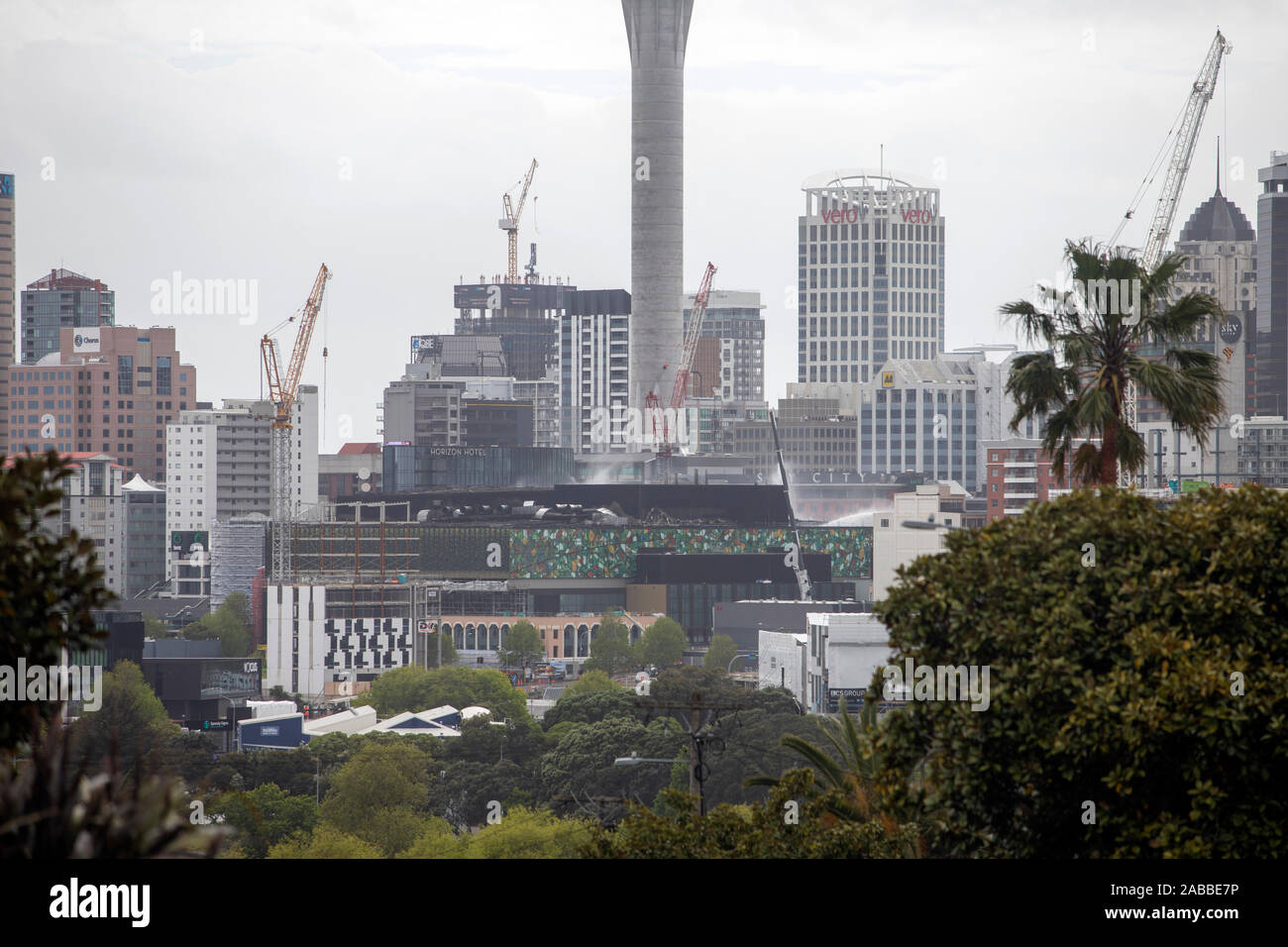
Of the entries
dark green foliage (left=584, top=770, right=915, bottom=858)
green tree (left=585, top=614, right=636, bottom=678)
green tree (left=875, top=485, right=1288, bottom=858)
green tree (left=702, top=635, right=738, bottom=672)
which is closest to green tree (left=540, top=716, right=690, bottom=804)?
dark green foliage (left=584, top=770, right=915, bottom=858)

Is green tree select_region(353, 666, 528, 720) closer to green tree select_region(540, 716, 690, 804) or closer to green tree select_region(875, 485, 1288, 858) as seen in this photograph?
green tree select_region(540, 716, 690, 804)

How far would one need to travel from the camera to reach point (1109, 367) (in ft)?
115

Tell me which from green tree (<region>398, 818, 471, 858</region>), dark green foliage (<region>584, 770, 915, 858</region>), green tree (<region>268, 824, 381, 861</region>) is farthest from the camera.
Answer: green tree (<region>398, 818, 471, 858</region>)

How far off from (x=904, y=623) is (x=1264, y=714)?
236 inches

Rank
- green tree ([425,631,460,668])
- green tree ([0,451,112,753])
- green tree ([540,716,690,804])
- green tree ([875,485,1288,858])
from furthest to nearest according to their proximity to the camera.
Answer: green tree ([425,631,460,668]) → green tree ([540,716,690,804]) → green tree ([875,485,1288,858]) → green tree ([0,451,112,753])

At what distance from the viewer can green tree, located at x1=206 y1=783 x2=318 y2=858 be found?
8212cm

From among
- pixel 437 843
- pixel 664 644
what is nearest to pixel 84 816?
pixel 437 843

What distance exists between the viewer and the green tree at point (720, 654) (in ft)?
600

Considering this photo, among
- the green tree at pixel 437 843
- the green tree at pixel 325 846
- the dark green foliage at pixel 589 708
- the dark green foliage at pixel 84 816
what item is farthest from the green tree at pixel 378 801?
the dark green foliage at pixel 84 816

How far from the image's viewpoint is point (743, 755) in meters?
92.9

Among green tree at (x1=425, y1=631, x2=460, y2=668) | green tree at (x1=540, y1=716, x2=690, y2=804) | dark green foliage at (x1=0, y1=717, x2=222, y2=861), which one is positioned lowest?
green tree at (x1=425, y1=631, x2=460, y2=668)

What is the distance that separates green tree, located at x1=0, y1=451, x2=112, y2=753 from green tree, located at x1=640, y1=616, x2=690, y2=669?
552 feet

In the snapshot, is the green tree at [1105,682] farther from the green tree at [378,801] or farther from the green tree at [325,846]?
the green tree at [378,801]
